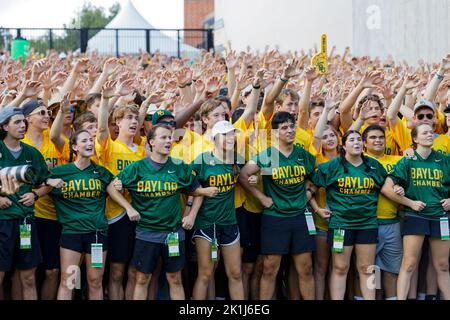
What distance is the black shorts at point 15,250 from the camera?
20.6 feet

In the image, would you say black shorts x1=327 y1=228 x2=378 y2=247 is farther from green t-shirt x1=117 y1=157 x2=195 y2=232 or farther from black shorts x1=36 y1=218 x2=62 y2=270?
black shorts x1=36 y1=218 x2=62 y2=270

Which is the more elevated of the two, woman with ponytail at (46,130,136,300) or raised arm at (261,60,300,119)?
raised arm at (261,60,300,119)

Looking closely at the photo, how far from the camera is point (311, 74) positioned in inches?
287

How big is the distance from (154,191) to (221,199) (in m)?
0.63

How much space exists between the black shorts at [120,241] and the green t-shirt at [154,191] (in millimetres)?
222

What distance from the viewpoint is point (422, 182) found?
7020mm

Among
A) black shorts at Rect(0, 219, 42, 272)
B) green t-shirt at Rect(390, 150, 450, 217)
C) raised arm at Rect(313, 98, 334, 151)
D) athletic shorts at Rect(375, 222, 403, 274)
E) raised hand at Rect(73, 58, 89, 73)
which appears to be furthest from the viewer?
raised hand at Rect(73, 58, 89, 73)

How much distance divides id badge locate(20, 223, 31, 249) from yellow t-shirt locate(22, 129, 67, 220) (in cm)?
34

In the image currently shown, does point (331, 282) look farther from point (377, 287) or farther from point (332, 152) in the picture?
point (332, 152)

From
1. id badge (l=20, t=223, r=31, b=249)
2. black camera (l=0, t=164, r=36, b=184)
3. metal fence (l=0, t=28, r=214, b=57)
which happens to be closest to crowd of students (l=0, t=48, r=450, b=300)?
id badge (l=20, t=223, r=31, b=249)

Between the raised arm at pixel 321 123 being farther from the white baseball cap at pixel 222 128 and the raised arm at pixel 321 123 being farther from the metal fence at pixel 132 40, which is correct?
the metal fence at pixel 132 40

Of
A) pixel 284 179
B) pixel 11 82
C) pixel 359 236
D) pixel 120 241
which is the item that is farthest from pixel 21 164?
pixel 359 236

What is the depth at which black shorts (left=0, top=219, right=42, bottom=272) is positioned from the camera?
6277mm
